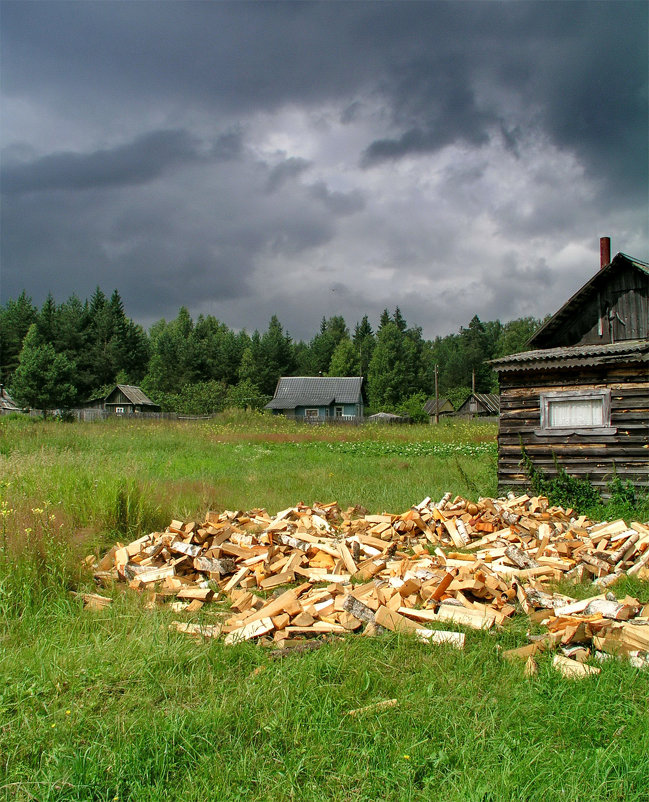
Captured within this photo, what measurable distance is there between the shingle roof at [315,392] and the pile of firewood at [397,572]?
4767cm

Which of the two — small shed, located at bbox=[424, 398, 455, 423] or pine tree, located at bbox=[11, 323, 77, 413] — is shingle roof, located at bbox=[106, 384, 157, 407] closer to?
pine tree, located at bbox=[11, 323, 77, 413]

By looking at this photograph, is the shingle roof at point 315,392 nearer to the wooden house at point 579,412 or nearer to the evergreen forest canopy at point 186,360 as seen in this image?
the evergreen forest canopy at point 186,360

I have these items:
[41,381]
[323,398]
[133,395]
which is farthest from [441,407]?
[41,381]

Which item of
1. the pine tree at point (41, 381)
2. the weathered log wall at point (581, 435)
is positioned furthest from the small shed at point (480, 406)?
the weathered log wall at point (581, 435)

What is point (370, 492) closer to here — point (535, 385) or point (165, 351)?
point (535, 385)

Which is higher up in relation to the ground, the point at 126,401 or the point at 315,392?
the point at 315,392

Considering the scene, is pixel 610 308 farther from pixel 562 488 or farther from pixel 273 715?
pixel 273 715

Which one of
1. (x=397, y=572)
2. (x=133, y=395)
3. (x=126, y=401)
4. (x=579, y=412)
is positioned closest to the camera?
(x=397, y=572)

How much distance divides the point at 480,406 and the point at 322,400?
1988cm

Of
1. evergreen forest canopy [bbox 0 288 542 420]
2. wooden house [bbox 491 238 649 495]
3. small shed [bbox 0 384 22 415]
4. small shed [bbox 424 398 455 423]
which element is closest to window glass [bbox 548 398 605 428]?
wooden house [bbox 491 238 649 495]

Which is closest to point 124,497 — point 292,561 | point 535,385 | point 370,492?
point 292,561

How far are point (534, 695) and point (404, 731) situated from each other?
908mm

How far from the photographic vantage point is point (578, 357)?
10.4 meters

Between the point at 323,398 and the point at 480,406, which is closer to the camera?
the point at 323,398
